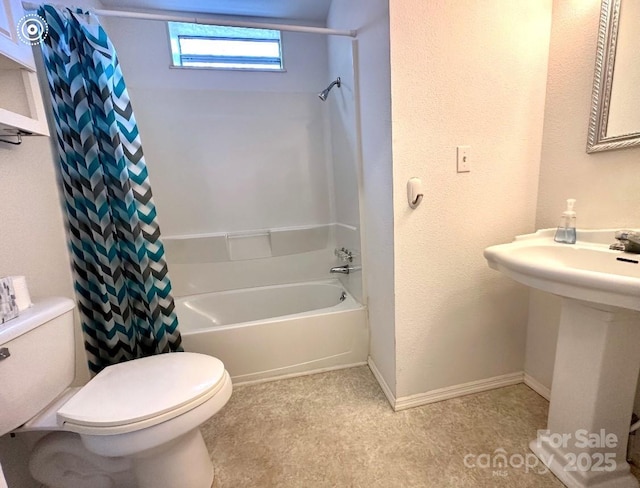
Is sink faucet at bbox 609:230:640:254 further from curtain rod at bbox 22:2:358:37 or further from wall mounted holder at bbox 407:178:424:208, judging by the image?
curtain rod at bbox 22:2:358:37

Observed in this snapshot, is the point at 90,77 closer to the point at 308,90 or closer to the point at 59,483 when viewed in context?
the point at 308,90

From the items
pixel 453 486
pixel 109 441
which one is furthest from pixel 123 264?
pixel 453 486

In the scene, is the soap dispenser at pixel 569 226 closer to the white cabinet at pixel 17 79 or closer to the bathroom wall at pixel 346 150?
the bathroom wall at pixel 346 150

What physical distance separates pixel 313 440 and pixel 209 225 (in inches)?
60.9

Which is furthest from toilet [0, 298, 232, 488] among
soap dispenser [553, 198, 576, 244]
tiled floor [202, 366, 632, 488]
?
soap dispenser [553, 198, 576, 244]

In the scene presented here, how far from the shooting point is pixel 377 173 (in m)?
1.35

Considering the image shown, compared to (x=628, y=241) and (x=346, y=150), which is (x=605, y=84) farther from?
(x=346, y=150)

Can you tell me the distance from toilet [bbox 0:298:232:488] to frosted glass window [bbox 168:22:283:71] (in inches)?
70.1

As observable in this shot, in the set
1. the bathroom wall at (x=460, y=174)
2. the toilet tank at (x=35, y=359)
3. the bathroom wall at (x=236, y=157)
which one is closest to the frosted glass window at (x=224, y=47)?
the bathroom wall at (x=236, y=157)

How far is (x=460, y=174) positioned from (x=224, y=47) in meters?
1.88

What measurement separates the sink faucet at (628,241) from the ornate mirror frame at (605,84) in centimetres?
31

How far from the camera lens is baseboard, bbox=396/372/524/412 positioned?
140cm

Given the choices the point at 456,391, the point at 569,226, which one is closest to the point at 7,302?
the point at 456,391

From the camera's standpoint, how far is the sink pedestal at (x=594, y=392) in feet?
2.97
